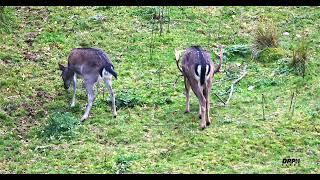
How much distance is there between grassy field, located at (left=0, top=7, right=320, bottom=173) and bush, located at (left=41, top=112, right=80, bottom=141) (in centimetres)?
2

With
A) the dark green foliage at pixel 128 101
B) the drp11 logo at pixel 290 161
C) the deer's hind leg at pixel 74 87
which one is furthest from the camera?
the deer's hind leg at pixel 74 87

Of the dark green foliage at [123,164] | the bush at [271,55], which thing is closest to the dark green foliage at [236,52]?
the bush at [271,55]

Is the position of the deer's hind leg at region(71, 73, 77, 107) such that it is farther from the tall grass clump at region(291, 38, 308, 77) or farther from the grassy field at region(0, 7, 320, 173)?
the tall grass clump at region(291, 38, 308, 77)

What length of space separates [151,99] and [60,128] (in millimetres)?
1772

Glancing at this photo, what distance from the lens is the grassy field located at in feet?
29.8

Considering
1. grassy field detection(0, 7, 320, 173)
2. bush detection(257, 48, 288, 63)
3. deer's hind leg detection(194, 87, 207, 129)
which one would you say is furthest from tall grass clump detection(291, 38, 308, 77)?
deer's hind leg detection(194, 87, 207, 129)

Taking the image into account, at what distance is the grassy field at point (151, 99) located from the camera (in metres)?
9.08

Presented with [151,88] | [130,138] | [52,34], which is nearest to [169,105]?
[151,88]

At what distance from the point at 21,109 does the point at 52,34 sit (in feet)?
10.9

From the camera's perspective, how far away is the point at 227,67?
12.2 m

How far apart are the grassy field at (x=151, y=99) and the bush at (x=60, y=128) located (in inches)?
0.6

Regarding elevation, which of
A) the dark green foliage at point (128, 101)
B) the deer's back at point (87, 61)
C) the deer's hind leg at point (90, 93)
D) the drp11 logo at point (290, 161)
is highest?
the deer's back at point (87, 61)

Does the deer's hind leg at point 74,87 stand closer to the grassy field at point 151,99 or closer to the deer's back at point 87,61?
the grassy field at point 151,99

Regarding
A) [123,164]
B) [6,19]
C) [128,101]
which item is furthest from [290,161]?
[6,19]
